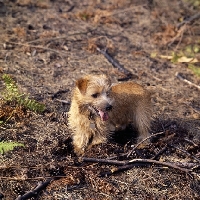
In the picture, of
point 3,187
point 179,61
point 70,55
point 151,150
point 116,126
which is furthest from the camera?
point 179,61

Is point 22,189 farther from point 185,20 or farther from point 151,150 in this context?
point 185,20

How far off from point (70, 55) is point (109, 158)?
162 inches

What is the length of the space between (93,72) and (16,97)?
2515mm

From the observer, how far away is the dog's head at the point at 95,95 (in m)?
5.56

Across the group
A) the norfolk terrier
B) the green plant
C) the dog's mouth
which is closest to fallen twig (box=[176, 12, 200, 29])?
the green plant

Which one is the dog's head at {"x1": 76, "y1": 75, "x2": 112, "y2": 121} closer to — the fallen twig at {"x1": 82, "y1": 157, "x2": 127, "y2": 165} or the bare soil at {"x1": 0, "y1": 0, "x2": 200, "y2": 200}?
the bare soil at {"x1": 0, "y1": 0, "x2": 200, "y2": 200}

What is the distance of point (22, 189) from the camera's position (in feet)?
15.4

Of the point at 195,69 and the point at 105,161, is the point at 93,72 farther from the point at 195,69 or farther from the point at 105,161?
the point at 105,161

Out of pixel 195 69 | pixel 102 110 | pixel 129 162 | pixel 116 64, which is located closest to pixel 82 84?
pixel 102 110

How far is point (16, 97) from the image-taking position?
6270mm

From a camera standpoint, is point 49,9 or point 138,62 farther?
point 49,9

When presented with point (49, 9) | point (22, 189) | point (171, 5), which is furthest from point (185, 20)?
point (22, 189)

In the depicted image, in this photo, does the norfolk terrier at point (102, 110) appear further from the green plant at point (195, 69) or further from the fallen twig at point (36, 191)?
the green plant at point (195, 69)

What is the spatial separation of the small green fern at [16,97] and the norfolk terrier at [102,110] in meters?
0.64
